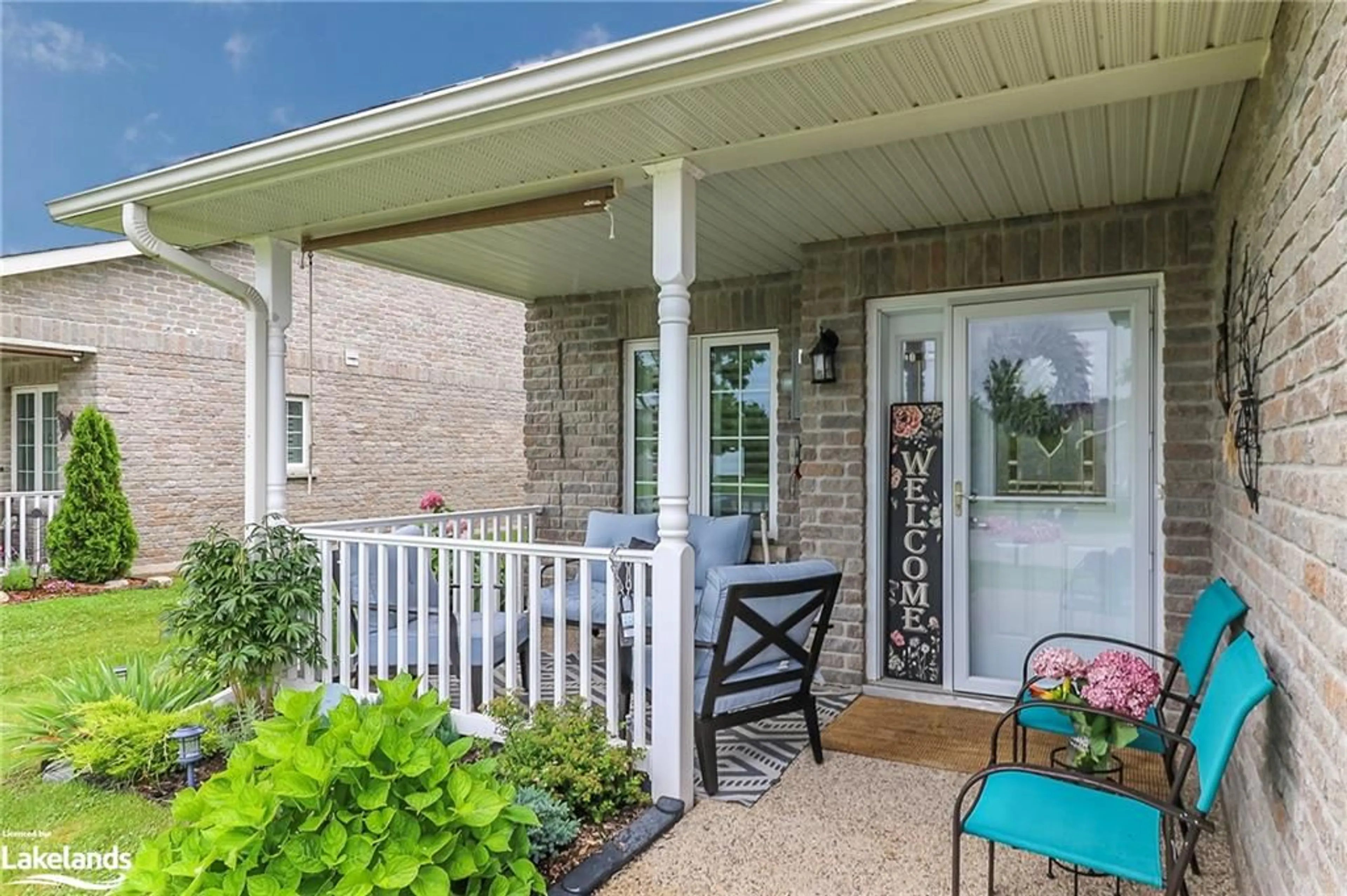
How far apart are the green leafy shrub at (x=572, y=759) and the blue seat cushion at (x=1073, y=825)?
1.29 meters

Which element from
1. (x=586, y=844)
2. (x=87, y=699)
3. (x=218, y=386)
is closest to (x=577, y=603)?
(x=586, y=844)

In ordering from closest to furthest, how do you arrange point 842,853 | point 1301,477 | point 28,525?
point 1301,477
point 842,853
point 28,525

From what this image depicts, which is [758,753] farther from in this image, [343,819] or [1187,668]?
[343,819]

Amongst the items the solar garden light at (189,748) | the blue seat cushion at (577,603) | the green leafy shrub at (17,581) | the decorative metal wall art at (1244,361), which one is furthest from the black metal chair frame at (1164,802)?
the green leafy shrub at (17,581)

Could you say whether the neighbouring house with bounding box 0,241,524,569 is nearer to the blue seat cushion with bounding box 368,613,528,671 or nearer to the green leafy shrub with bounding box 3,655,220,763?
the blue seat cushion with bounding box 368,613,528,671

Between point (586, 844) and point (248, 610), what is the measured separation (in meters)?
2.03

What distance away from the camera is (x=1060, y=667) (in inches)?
101

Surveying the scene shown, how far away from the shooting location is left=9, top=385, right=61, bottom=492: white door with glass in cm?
930

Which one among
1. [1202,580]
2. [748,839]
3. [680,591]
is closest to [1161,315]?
[1202,580]

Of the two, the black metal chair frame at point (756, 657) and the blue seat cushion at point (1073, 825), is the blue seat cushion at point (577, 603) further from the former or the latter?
the blue seat cushion at point (1073, 825)

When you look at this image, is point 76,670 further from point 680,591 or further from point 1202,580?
point 1202,580

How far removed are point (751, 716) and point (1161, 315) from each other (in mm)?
2656

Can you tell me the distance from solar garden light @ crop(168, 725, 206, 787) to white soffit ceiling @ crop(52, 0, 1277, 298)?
2.23 meters

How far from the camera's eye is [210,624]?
3.55 metres
